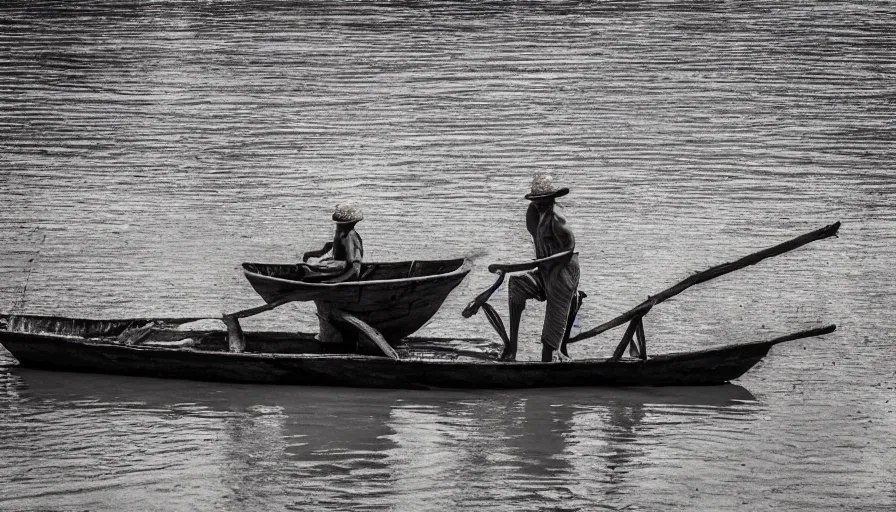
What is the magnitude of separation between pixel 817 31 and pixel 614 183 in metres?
13.0

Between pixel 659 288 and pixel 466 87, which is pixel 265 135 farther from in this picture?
pixel 659 288

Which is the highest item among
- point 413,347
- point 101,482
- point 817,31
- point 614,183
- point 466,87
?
point 817,31

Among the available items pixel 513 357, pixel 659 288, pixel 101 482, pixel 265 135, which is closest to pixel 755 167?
pixel 659 288

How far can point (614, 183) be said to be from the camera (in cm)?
1789

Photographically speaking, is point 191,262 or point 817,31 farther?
point 817,31

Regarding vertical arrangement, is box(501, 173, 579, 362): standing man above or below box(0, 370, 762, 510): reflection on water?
above

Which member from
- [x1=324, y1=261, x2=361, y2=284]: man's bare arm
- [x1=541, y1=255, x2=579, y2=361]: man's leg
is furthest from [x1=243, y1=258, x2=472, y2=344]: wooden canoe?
[x1=541, y1=255, x2=579, y2=361]: man's leg

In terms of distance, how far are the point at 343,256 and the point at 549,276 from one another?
1559 millimetres

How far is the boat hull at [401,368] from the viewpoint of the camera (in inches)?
409

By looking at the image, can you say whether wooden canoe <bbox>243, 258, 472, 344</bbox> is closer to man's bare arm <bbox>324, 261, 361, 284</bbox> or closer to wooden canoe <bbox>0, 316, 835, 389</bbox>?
man's bare arm <bbox>324, 261, 361, 284</bbox>

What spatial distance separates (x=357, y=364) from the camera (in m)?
10.4

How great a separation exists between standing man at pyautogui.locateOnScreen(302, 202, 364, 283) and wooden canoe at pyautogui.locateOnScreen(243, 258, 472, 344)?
0.41 feet

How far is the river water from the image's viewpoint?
9.26 m

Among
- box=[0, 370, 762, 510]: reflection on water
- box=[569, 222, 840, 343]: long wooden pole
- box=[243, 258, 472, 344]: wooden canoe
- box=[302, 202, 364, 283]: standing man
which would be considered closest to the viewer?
box=[0, 370, 762, 510]: reflection on water
